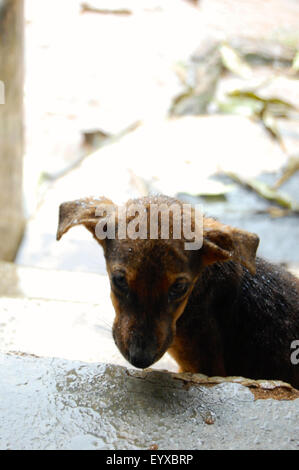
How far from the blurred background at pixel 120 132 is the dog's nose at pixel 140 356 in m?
0.72

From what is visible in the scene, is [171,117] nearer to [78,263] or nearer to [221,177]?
[221,177]

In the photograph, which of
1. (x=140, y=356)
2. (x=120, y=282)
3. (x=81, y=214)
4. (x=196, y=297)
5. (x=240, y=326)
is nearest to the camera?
(x=140, y=356)

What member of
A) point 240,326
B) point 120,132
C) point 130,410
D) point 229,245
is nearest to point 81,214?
point 229,245

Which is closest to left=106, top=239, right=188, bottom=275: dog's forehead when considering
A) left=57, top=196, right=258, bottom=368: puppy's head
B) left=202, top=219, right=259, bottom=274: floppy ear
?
left=57, top=196, right=258, bottom=368: puppy's head

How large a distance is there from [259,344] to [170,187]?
479 cm

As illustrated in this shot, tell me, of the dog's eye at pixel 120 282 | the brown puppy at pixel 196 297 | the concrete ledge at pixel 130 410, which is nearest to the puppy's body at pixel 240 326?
the brown puppy at pixel 196 297

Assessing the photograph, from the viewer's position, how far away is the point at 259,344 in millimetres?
3426

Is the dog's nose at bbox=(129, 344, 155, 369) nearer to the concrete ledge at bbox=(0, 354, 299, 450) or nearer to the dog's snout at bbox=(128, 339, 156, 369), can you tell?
the dog's snout at bbox=(128, 339, 156, 369)

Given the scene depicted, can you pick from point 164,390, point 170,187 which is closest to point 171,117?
point 170,187

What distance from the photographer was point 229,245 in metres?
2.90

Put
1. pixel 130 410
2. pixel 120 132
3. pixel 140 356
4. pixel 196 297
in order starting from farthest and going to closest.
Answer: pixel 120 132
pixel 196 297
pixel 140 356
pixel 130 410

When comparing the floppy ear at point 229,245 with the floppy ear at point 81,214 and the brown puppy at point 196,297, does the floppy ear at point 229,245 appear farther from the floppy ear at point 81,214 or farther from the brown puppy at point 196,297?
the floppy ear at point 81,214

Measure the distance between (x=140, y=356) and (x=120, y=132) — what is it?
7721 mm

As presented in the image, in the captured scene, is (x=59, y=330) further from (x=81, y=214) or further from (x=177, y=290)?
(x=177, y=290)
